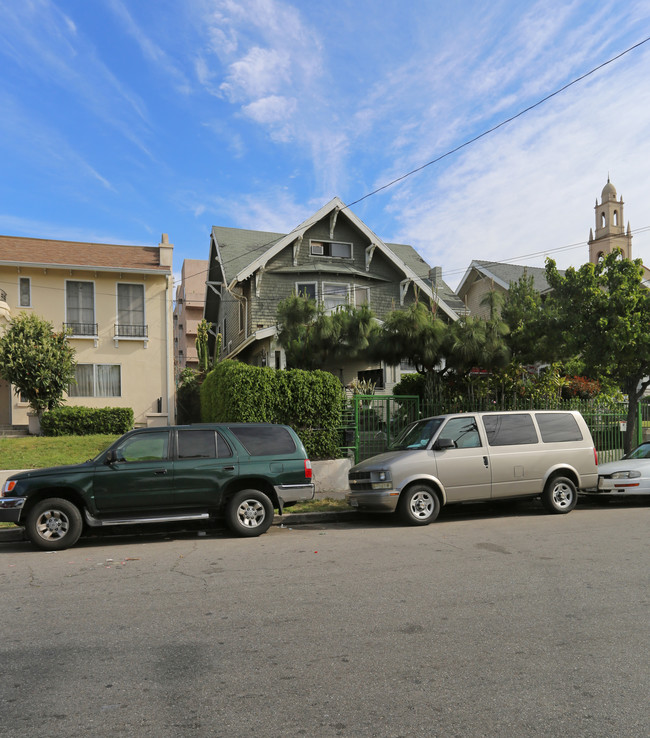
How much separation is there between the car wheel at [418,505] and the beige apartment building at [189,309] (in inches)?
1476

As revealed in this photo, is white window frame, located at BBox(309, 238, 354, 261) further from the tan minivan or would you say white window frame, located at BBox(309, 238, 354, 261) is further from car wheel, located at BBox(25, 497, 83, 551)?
car wheel, located at BBox(25, 497, 83, 551)

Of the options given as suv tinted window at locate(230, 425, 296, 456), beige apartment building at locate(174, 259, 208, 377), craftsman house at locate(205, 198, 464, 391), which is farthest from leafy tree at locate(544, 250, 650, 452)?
beige apartment building at locate(174, 259, 208, 377)

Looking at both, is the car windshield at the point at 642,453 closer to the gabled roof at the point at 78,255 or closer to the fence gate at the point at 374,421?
the fence gate at the point at 374,421

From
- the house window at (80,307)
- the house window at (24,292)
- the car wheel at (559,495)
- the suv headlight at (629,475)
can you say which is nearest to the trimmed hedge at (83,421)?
the house window at (80,307)

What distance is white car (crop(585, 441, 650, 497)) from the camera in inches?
476

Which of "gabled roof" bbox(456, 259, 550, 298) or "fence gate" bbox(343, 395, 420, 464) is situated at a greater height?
"gabled roof" bbox(456, 259, 550, 298)

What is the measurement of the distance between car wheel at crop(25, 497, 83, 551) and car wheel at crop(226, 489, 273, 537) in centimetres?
210

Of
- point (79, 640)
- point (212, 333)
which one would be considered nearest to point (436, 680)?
point (79, 640)

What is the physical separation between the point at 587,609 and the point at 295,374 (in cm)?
929

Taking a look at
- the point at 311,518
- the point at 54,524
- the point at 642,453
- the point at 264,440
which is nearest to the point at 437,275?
the point at 642,453

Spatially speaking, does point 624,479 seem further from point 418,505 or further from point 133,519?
point 133,519

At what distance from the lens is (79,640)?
4711mm

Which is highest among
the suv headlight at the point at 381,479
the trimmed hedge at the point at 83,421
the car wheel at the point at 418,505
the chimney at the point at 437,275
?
the chimney at the point at 437,275

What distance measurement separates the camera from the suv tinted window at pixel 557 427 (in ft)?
37.1
